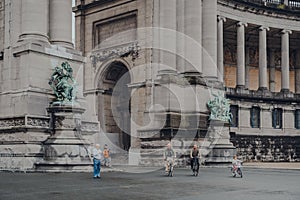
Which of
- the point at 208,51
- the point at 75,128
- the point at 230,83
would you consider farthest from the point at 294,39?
the point at 75,128

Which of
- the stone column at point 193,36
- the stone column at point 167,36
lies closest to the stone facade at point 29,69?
the stone column at point 167,36

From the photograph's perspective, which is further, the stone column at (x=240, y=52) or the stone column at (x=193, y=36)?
the stone column at (x=240, y=52)

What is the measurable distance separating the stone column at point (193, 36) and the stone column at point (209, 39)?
200 cm

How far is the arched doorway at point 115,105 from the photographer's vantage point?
45781 millimetres

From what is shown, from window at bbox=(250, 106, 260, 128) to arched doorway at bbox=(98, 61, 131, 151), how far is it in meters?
16.9

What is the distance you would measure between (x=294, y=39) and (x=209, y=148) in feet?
117

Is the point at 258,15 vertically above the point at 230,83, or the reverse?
the point at 258,15

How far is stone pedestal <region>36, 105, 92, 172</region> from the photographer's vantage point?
82.5 feet

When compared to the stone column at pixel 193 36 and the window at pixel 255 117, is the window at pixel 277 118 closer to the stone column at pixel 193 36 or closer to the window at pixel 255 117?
the window at pixel 255 117

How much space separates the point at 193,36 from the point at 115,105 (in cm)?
1093

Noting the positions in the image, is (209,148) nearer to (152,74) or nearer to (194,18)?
(152,74)

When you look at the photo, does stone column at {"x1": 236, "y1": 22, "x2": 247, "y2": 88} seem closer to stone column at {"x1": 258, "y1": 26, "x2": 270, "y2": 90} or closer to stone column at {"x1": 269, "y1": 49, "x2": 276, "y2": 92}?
stone column at {"x1": 258, "y1": 26, "x2": 270, "y2": 90}

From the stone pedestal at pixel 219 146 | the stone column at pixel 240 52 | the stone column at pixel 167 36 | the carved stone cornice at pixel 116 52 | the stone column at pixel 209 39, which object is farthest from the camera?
the stone column at pixel 240 52

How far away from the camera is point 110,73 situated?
153 feet
